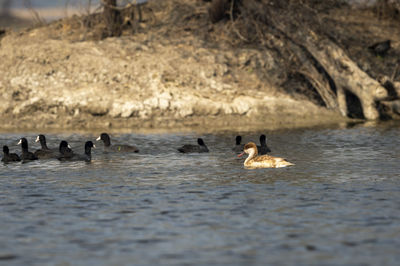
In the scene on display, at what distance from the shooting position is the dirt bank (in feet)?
115

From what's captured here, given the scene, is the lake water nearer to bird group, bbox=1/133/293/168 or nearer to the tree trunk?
bird group, bbox=1/133/293/168

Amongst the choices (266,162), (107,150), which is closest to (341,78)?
(107,150)

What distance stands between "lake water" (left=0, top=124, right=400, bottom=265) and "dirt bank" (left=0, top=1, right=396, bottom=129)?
12.2 metres

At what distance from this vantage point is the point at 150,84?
36406 millimetres

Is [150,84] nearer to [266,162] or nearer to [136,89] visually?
[136,89]

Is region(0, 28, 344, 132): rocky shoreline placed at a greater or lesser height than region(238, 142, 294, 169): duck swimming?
greater

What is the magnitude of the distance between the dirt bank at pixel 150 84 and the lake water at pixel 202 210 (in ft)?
39.9

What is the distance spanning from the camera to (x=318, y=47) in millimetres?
37500

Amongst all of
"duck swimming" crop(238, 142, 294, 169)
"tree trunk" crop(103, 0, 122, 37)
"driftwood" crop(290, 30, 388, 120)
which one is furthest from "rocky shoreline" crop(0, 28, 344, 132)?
"duck swimming" crop(238, 142, 294, 169)

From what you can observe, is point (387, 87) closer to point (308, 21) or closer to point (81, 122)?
point (308, 21)

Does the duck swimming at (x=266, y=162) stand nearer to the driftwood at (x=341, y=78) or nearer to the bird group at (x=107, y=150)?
the bird group at (x=107, y=150)

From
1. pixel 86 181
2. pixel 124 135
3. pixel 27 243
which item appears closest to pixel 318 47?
pixel 124 135

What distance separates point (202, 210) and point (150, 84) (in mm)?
23263

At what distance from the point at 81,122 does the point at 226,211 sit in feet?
74.3
